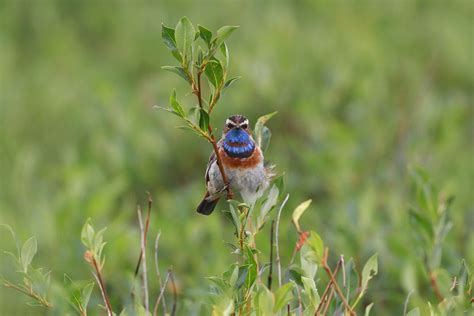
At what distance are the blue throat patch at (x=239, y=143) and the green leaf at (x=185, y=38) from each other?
75 centimetres

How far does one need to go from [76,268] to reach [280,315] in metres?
2.56

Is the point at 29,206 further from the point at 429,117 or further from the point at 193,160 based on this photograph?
the point at 429,117

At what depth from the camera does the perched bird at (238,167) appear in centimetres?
280

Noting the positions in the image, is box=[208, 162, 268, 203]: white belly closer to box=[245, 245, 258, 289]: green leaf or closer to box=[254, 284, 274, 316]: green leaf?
box=[245, 245, 258, 289]: green leaf

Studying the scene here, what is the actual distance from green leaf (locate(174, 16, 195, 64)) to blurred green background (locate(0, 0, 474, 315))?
3.67 feet

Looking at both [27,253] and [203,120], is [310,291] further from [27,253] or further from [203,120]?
[27,253]

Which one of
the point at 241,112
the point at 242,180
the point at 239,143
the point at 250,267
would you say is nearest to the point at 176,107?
the point at 250,267

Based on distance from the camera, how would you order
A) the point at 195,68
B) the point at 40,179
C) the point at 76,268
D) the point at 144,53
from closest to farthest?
1. the point at 195,68
2. the point at 76,268
3. the point at 40,179
4. the point at 144,53

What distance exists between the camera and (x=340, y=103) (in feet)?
21.3

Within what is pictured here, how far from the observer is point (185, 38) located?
2160mm

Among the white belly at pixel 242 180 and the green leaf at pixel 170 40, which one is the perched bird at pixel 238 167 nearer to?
the white belly at pixel 242 180


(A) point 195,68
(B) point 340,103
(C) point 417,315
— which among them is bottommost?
(B) point 340,103

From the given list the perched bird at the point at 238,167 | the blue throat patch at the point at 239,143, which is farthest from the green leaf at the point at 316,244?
the blue throat patch at the point at 239,143

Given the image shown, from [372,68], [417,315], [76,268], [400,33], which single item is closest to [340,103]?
[372,68]
